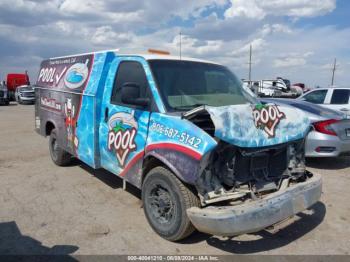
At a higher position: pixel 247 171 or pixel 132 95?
pixel 132 95

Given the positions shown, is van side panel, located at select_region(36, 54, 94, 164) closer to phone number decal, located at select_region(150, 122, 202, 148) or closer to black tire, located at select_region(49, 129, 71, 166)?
black tire, located at select_region(49, 129, 71, 166)

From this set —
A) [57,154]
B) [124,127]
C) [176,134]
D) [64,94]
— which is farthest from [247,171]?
[57,154]

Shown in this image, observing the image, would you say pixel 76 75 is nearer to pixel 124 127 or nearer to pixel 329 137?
pixel 124 127

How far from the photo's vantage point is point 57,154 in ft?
24.0

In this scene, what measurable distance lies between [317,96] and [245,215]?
8959 millimetres

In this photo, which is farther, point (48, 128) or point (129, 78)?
point (48, 128)

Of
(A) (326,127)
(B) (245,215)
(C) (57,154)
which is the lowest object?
(C) (57,154)

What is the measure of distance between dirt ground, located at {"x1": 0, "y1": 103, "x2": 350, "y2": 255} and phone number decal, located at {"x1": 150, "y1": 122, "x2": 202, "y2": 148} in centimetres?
127

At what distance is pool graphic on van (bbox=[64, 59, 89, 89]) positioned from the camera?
5.73 m

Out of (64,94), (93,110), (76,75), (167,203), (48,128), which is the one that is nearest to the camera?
(167,203)

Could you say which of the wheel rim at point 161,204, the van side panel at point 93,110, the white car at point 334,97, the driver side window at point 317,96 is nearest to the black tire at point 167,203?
the wheel rim at point 161,204

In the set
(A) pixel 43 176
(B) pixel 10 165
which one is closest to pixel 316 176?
(A) pixel 43 176

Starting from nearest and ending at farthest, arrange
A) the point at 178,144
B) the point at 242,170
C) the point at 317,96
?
the point at 178,144, the point at 242,170, the point at 317,96

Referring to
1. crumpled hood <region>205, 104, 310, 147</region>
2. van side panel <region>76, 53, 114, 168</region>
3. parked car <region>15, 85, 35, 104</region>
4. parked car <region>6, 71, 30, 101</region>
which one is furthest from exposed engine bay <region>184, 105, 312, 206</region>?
parked car <region>6, 71, 30, 101</region>
